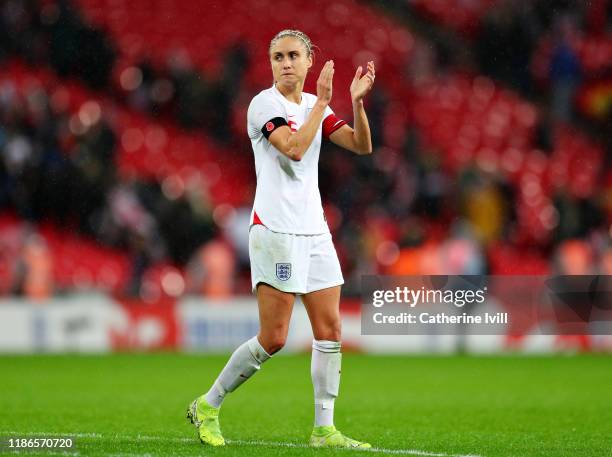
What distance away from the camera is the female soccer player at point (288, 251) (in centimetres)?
614

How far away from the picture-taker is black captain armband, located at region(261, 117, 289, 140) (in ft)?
19.8

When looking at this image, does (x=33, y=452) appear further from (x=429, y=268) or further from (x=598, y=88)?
(x=598, y=88)

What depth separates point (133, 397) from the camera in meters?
10.1

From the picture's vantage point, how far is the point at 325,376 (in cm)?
626

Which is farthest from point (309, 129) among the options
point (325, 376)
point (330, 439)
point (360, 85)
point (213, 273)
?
point (213, 273)

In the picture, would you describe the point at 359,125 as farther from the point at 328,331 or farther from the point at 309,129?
the point at 328,331

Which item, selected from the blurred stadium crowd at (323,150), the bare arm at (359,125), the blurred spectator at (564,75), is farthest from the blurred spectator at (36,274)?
the bare arm at (359,125)

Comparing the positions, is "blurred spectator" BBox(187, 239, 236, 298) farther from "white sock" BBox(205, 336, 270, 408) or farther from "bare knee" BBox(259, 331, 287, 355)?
"bare knee" BBox(259, 331, 287, 355)

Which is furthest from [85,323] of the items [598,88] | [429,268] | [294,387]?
[598,88]

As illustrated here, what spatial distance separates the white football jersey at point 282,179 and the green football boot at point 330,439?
1042mm

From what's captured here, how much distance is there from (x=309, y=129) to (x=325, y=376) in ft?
4.34

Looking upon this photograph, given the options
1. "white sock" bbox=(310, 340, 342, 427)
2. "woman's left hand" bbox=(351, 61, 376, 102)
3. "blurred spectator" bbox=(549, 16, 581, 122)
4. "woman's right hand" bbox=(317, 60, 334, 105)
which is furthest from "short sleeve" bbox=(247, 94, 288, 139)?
"blurred spectator" bbox=(549, 16, 581, 122)

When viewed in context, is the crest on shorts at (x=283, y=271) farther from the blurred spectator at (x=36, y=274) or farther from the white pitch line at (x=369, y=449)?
the blurred spectator at (x=36, y=274)

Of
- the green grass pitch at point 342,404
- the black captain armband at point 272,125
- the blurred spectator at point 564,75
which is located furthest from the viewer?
the blurred spectator at point 564,75
